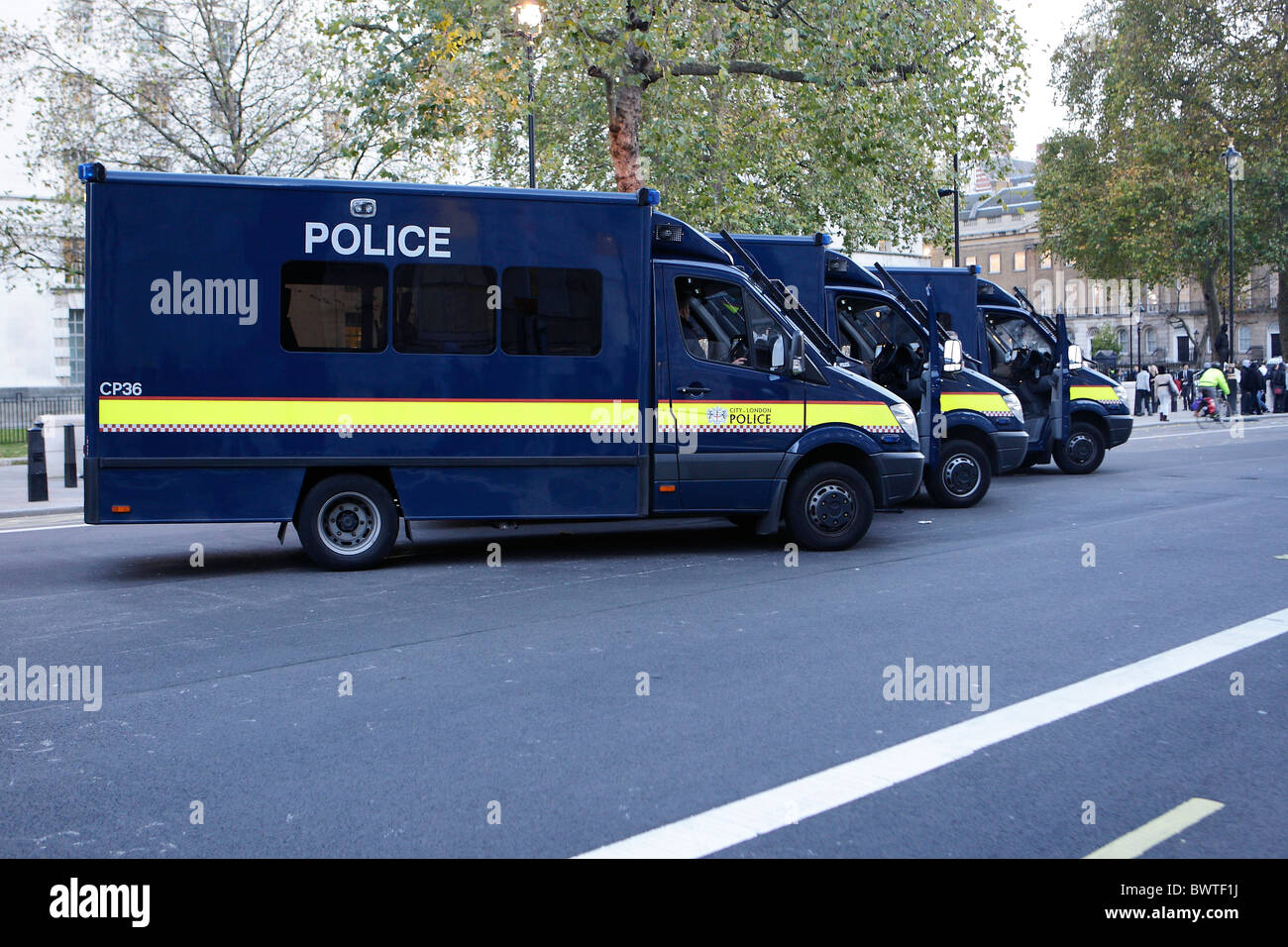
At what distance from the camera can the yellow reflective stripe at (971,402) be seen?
1461 centimetres

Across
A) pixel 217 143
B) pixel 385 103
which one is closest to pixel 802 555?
pixel 385 103

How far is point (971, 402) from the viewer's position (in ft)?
48.1

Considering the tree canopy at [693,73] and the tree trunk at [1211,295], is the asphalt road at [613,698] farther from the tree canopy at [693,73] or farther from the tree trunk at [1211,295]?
the tree trunk at [1211,295]

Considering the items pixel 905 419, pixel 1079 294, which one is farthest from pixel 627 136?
pixel 1079 294

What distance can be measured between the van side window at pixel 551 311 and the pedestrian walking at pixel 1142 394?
33.3 meters

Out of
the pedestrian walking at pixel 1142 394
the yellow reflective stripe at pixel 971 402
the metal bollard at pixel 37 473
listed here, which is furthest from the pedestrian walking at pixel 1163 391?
the metal bollard at pixel 37 473

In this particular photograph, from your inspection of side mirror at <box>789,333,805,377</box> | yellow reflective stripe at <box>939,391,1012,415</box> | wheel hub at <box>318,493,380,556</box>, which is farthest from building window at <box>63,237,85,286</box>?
side mirror at <box>789,333,805,377</box>

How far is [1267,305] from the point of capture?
7412 centimetres

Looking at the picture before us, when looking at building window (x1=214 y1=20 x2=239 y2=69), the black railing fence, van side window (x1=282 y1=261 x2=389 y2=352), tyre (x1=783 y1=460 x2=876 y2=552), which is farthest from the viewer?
the black railing fence

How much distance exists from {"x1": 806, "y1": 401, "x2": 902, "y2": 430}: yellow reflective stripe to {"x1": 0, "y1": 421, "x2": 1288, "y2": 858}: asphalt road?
115cm

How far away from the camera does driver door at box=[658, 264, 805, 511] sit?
1014 centimetres

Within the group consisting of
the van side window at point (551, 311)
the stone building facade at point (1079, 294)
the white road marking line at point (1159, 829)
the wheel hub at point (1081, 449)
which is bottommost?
the white road marking line at point (1159, 829)

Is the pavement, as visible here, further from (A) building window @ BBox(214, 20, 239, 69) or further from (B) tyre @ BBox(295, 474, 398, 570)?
(A) building window @ BBox(214, 20, 239, 69)
